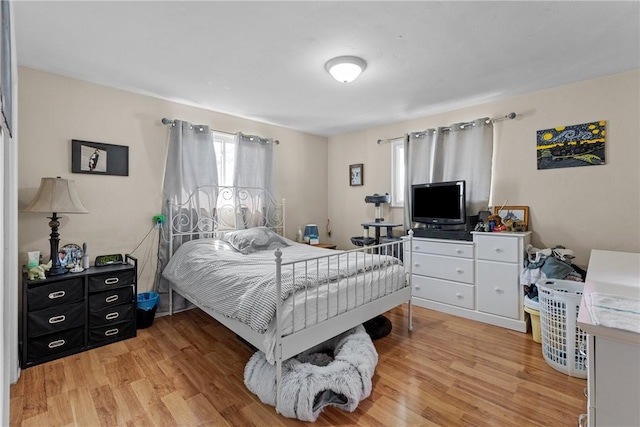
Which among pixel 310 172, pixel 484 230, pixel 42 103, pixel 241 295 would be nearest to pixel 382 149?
pixel 310 172

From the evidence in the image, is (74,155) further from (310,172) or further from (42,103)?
(310,172)

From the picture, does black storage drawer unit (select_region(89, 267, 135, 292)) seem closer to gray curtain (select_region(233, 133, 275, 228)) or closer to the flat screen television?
gray curtain (select_region(233, 133, 275, 228))

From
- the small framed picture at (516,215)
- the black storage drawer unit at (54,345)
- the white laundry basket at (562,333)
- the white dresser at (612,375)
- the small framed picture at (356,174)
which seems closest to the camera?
the white dresser at (612,375)

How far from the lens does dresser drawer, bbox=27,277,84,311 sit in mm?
2303

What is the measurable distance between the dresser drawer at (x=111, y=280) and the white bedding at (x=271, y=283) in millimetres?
412

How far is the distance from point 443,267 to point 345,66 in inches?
94.1

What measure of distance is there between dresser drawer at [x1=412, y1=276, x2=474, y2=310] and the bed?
2.17ft

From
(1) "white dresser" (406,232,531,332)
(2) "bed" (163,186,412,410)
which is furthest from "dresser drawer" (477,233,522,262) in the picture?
(2) "bed" (163,186,412,410)

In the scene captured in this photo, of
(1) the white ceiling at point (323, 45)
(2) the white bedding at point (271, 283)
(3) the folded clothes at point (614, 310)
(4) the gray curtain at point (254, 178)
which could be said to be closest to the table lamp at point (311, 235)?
(4) the gray curtain at point (254, 178)

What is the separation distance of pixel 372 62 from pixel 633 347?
7.79 ft

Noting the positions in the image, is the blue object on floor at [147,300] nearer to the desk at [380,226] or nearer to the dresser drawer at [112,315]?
the dresser drawer at [112,315]

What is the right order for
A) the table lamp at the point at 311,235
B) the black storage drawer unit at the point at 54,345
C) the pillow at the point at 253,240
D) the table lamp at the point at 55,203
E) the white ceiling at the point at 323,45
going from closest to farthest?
the white ceiling at the point at 323,45 → the black storage drawer unit at the point at 54,345 → the table lamp at the point at 55,203 → the pillow at the point at 253,240 → the table lamp at the point at 311,235

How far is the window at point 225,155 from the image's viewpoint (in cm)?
385

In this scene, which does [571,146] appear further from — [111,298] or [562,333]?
[111,298]
